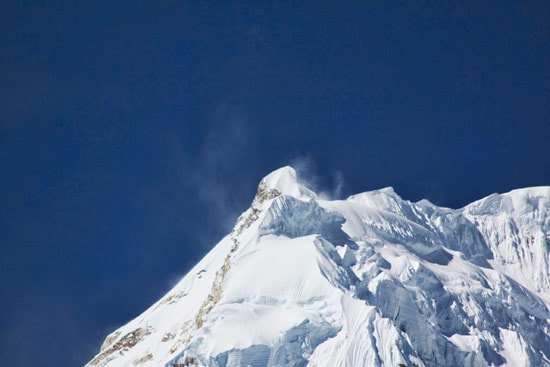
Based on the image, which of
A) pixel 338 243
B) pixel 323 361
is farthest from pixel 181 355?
pixel 338 243

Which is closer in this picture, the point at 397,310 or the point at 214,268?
the point at 397,310

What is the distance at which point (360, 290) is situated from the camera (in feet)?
314

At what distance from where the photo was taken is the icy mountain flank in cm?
8462

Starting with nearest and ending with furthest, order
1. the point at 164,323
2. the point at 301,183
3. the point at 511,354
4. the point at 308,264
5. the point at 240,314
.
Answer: the point at 240,314
the point at 308,264
the point at 511,354
the point at 164,323
the point at 301,183

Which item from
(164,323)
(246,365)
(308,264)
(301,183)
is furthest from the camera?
(301,183)

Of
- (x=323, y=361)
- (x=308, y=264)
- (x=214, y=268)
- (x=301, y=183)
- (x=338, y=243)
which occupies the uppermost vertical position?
(x=301, y=183)

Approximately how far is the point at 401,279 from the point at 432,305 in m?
4.77

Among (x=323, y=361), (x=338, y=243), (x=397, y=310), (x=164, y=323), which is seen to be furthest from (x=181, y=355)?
(x=164, y=323)

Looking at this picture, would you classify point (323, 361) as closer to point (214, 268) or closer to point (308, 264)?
point (308, 264)

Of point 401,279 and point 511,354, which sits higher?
point 401,279

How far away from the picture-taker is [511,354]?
107812 millimetres

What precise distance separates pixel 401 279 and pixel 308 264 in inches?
750

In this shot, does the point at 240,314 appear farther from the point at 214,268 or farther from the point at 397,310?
the point at 214,268

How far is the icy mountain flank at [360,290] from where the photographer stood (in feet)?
278
